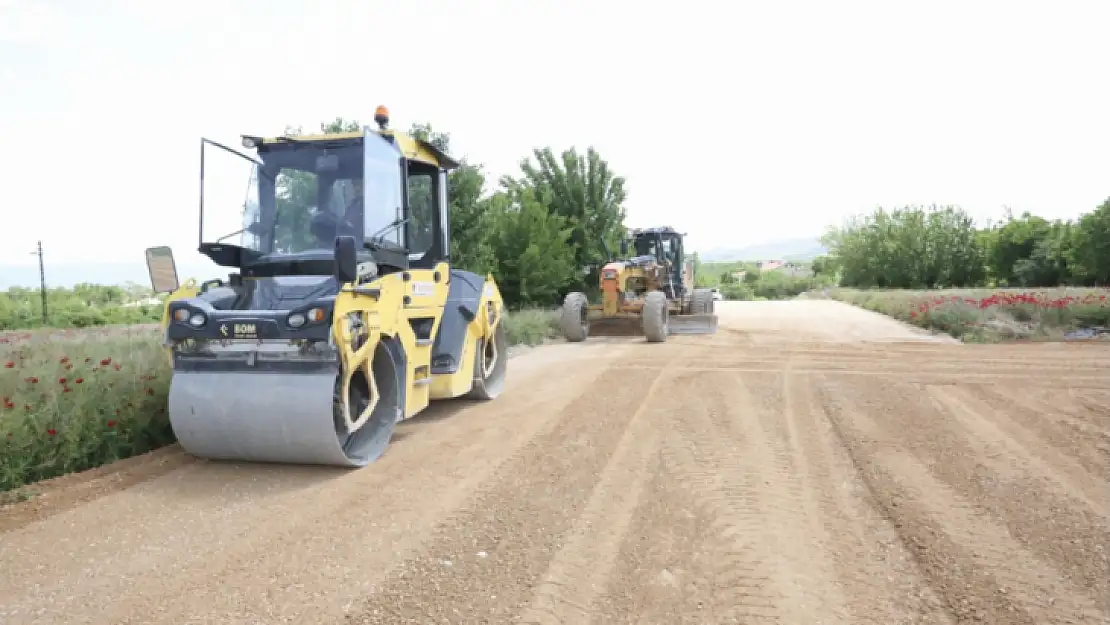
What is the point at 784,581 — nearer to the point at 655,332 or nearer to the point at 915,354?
the point at 915,354

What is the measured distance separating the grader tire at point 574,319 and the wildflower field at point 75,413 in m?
10.1

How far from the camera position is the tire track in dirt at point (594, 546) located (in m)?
3.41

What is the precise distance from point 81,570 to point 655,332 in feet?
42.5

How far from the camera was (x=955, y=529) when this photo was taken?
4.38 metres

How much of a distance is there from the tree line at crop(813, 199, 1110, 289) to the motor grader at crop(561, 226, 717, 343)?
27.0m

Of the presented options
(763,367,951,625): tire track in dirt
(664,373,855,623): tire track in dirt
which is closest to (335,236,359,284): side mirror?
(664,373,855,623): tire track in dirt

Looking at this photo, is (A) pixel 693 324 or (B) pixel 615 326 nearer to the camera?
(A) pixel 693 324

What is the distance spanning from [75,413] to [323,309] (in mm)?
2322

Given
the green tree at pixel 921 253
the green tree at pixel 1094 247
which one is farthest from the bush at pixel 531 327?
the green tree at pixel 921 253

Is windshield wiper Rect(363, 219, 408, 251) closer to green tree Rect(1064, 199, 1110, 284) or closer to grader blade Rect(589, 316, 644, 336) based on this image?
grader blade Rect(589, 316, 644, 336)

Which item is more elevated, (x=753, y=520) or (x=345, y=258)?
(x=345, y=258)

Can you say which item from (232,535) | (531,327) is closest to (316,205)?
(232,535)

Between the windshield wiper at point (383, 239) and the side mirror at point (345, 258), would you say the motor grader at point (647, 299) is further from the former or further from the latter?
the side mirror at point (345, 258)

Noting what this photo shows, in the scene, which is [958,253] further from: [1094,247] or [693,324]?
[693,324]
